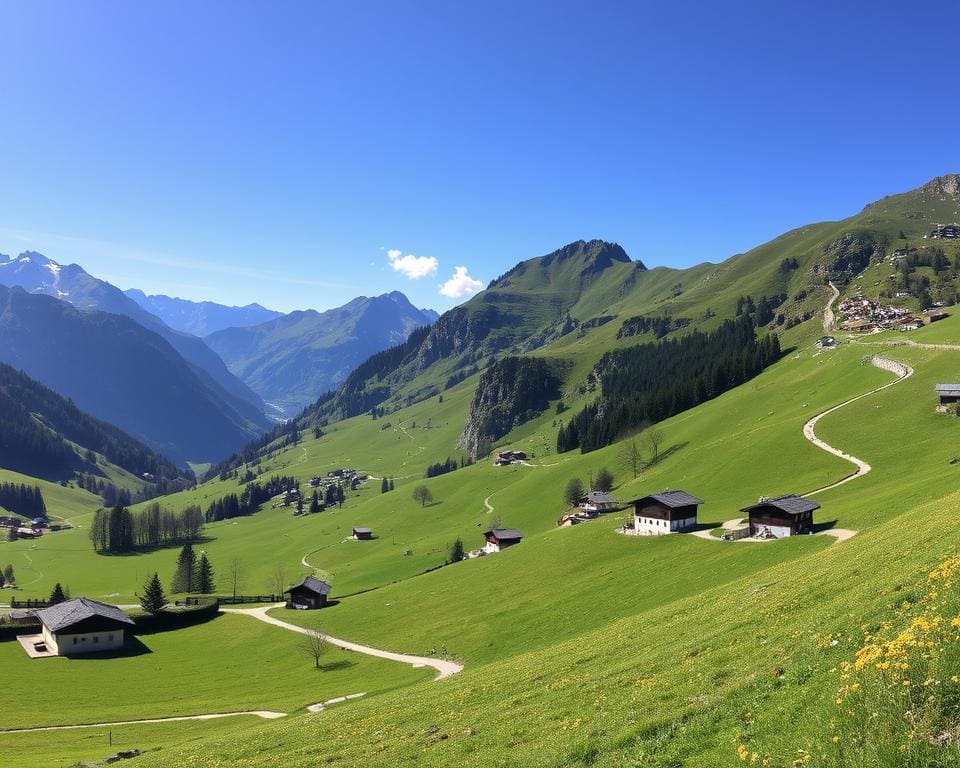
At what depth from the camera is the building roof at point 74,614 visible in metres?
87.2

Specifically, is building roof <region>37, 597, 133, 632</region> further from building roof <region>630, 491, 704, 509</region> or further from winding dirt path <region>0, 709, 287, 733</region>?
building roof <region>630, 491, 704, 509</region>

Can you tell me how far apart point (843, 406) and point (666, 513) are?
55.4 m

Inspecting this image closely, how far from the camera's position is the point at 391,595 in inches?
3954

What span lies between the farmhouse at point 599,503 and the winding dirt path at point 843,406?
Result: 119ft

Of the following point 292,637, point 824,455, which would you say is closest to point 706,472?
point 824,455

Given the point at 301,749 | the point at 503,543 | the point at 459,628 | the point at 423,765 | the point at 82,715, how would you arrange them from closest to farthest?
the point at 423,765 < the point at 301,749 < the point at 82,715 < the point at 459,628 < the point at 503,543

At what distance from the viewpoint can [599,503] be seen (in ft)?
402

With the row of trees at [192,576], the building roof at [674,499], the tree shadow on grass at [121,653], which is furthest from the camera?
the row of trees at [192,576]

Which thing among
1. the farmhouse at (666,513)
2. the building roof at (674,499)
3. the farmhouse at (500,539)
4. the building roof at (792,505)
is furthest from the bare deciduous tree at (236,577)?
the building roof at (792,505)

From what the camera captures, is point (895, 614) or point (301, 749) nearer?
point (895, 614)

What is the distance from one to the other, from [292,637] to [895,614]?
84.5 meters

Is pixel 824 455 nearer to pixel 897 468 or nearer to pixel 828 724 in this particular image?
pixel 897 468

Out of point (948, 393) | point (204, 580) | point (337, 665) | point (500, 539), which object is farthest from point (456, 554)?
point (948, 393)

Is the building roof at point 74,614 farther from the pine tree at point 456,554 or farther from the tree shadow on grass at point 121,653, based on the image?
the pine tree at point 456,554
